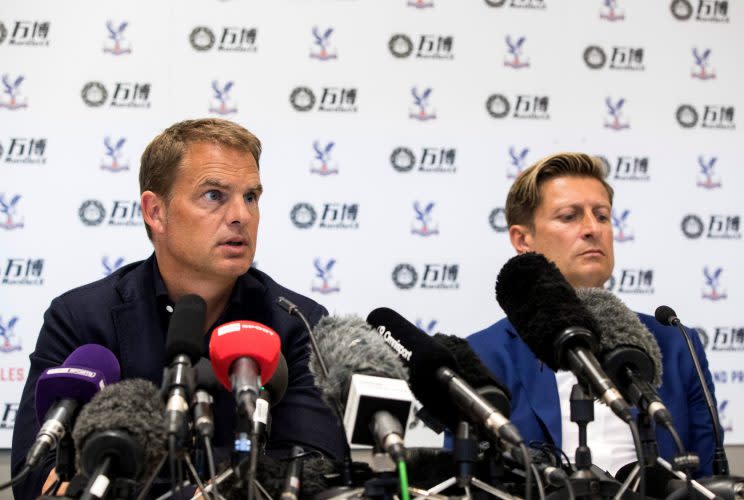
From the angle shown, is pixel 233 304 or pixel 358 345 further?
pixel 233 304

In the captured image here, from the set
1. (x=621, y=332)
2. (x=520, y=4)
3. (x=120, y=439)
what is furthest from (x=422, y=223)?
(x=120, y=439)

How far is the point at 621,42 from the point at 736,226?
1.06 meters

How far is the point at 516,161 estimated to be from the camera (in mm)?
4156

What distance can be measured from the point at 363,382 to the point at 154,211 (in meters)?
1.52

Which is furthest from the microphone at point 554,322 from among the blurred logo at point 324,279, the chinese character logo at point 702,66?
the chinese character logo at point 702,66

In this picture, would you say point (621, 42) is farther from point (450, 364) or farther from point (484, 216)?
point (450, 364)

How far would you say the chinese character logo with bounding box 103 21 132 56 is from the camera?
3.96 metres

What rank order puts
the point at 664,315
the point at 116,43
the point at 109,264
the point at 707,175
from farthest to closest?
the point at 707,175 < the point at 116,43 < the point at 109,264 < the point at 664,315

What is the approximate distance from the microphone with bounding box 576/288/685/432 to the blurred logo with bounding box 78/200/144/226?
2.69 metres

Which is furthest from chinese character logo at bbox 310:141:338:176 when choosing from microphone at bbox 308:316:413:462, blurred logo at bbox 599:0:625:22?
microphone at bbox 308:316:413:462

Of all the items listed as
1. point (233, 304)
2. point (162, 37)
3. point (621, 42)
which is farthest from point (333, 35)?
point (233, 304)

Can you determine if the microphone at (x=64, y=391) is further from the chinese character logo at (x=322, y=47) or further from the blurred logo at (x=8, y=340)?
the chinese character logo at (x=322, y=47)

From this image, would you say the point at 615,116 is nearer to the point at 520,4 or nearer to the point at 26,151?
the point at 520,4

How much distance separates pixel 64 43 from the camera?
394 cm
